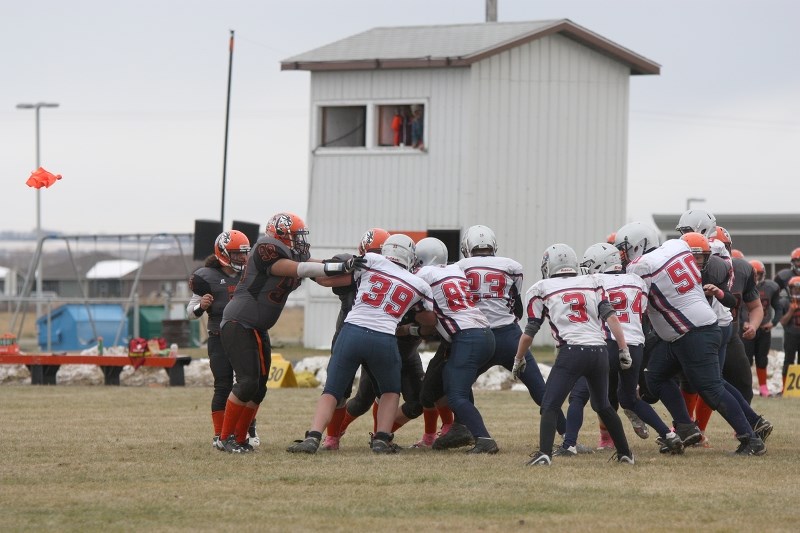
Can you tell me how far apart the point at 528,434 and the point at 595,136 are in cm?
1881

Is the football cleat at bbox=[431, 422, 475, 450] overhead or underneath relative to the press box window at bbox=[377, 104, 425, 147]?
underneath

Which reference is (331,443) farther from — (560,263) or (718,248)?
(718,248)

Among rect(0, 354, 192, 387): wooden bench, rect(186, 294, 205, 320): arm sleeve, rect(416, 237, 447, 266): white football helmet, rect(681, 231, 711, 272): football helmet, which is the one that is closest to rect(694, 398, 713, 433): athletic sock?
rect(681, 231, 711, 272): football helmet

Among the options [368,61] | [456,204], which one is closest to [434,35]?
[368,61]

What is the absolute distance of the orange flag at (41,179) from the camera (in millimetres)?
15438

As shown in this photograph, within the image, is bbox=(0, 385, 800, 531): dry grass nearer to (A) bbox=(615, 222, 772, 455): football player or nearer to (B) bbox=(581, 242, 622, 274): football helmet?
(A) bbox=(615, 222, 772, 455): football player

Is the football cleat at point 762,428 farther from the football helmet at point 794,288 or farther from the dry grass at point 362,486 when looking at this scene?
the football helmet at point 794,288

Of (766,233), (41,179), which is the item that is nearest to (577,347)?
(41,179)

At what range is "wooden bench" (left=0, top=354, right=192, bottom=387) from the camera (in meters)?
20.4

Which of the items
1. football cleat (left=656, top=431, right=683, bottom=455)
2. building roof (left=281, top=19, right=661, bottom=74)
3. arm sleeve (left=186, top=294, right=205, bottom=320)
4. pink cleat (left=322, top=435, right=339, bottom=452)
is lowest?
pink cleat (left=322, top=435, right=339, bottom=452)

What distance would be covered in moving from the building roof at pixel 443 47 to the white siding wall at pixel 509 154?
1.09 feet

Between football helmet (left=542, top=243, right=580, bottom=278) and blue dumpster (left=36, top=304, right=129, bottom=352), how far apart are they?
2234 cm

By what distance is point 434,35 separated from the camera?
31.4 metres

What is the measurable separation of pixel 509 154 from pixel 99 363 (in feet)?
41.8
